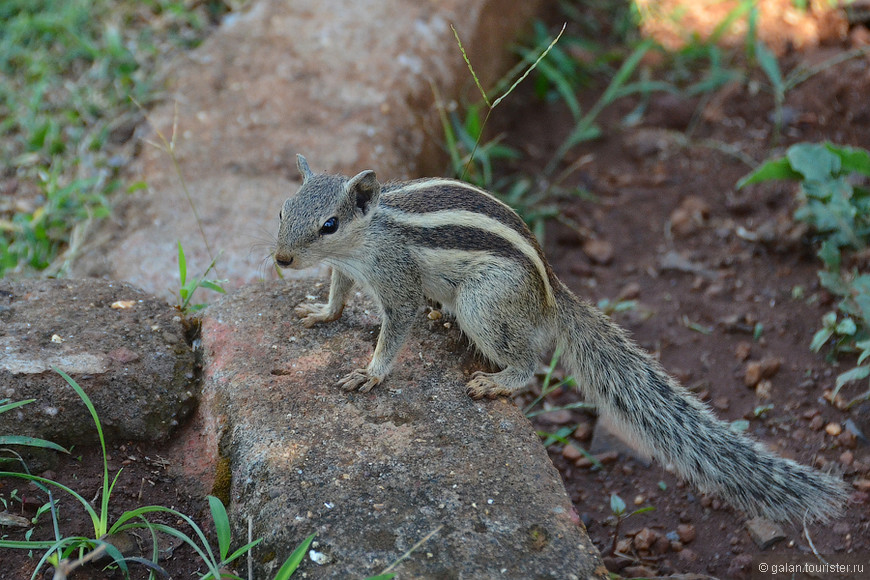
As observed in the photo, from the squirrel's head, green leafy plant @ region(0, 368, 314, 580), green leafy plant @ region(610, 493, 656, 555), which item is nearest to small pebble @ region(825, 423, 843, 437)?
green leafy plant @ region(610, 493, 656, 555)

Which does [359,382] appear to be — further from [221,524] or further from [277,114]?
[277,114]

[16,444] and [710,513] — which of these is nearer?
[16,444]

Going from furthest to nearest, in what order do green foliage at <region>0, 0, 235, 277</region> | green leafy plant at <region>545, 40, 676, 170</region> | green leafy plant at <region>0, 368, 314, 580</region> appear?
green leafy plant at <region>545, 40, 676, 170</region> < green foliage at <region>0, 0, 235, 277</region> < green leafy plant at <region>0, 368, 314, 580</region>

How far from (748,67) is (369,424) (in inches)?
203

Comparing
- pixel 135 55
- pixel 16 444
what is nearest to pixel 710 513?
pixel 16 444

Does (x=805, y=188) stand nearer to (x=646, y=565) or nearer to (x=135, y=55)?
(x=646, y=565)

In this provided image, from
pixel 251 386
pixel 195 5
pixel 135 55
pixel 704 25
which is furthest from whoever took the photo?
pixel 704 25

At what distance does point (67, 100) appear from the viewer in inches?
235

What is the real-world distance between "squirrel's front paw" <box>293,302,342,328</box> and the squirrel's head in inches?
10.6

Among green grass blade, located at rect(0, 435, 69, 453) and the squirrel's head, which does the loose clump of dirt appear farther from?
green grass blade, located at rect(0, 435, 69, 453)

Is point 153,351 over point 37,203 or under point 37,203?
over

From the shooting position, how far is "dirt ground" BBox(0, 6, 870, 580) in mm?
3496

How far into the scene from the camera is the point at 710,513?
12.6 feet

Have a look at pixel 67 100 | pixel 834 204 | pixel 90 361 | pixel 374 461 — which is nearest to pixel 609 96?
pixel 834 204
